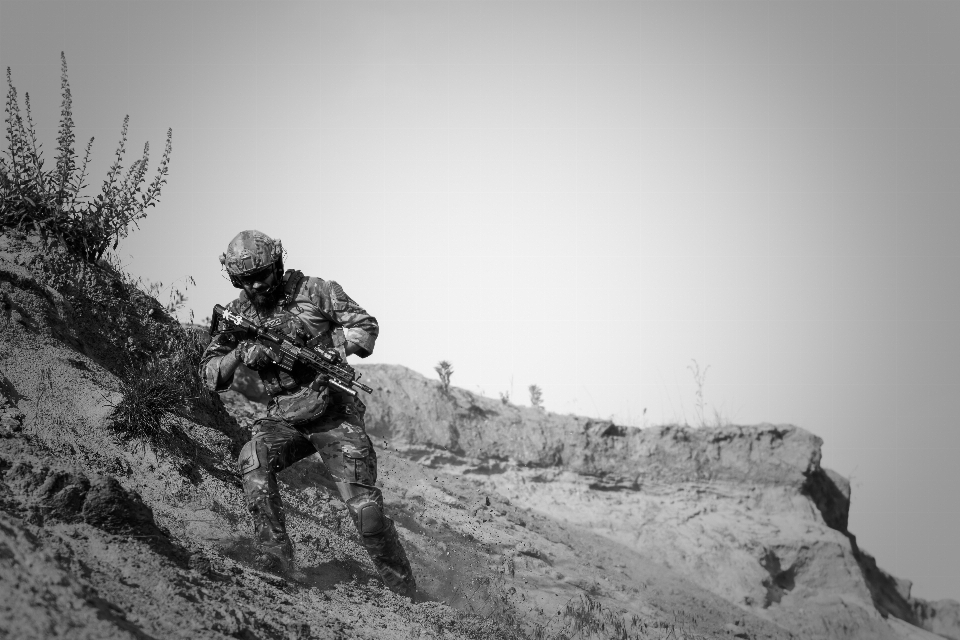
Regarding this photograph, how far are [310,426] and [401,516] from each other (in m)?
3.77

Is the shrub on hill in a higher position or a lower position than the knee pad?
higher

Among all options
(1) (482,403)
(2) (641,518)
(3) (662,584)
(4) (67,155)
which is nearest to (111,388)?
(4) (67,155)

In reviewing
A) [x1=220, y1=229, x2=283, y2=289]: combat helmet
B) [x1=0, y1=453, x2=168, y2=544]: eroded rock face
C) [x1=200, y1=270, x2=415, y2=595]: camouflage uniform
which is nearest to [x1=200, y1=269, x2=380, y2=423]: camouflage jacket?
[x1=200, y1=270, x2=415, y2=595]: camouflage uniform

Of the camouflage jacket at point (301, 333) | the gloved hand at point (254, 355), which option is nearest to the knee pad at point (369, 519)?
the camouflage jacket at point (301, 333)

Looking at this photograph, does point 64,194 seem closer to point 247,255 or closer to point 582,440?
point 247,255

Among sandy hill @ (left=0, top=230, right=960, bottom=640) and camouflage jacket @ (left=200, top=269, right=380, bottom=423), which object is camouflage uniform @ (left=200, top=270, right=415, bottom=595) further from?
sandy hill @ (left=0, top=230, right=960, bottom=640)

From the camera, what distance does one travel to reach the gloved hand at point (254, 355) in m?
5.88

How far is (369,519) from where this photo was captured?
5.91 metres

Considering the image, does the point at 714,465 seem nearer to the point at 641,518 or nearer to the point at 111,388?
the point at 641,518

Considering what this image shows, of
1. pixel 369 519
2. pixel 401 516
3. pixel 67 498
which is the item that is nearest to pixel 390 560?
pixel 369 519

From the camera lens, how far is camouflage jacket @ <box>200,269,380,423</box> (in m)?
6.14

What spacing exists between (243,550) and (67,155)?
409 cm

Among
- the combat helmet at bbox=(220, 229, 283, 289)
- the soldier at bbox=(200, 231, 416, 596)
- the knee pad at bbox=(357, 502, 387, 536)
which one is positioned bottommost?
the knee pad at bbox=(357, 502, 387, 536)

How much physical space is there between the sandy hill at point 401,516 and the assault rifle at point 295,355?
0.70m
